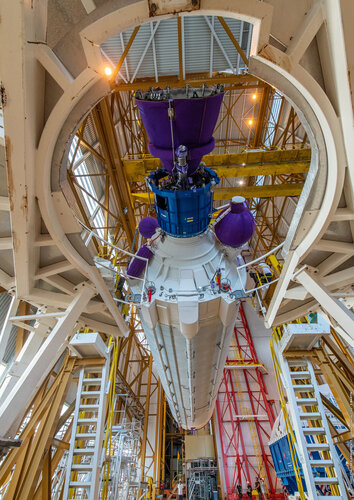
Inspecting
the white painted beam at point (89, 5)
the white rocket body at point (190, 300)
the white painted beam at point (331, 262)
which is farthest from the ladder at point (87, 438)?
the white painted beam at point (89, 5)

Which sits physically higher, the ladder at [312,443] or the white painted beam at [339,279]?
the white painted beam at [339,279]

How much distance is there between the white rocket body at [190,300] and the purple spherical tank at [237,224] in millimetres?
356

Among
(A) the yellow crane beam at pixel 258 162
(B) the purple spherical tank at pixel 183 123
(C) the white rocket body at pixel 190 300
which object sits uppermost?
(A) the yellow crane beam at pixel 258 162

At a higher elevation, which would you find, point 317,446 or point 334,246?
point 334,246

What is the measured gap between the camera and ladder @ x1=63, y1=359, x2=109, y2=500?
580cm

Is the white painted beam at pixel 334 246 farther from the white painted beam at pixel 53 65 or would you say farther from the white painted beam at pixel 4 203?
the white painted beam at pixel 4 203

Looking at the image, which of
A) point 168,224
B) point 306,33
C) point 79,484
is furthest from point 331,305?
point 79,484

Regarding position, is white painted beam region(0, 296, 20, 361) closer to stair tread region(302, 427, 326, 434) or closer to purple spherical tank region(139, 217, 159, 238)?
purple spherical tank region(139, 217, 159, 238)

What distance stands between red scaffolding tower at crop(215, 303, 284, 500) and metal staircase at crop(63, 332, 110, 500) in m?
13.0

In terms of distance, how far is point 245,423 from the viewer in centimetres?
1755

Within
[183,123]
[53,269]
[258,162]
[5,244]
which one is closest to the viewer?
[183,123]

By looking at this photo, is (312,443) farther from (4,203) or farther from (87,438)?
(4,203)

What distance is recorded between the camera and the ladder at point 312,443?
5.67 m

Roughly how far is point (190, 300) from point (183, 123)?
269 cm
